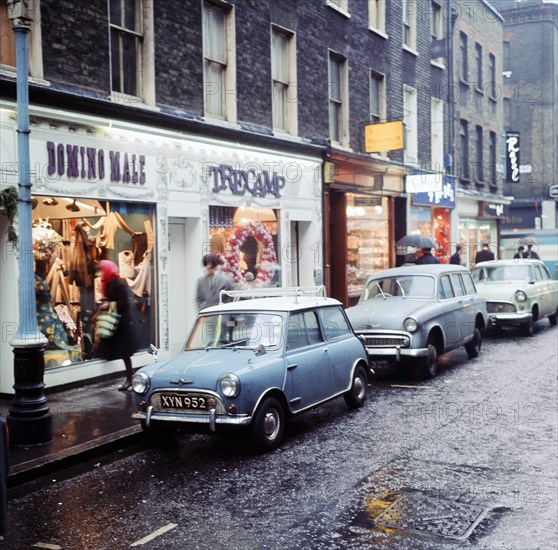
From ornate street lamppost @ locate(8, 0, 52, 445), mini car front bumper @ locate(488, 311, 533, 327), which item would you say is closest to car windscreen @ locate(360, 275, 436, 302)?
mini car front bumper @ locate(488, 311, 533, 327)

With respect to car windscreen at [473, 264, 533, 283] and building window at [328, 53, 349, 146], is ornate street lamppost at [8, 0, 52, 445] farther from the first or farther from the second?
building window at [328, 53, 349, 146]

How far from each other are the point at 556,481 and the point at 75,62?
29.6 feet

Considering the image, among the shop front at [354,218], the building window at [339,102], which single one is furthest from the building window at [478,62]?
the building window at [339,102]

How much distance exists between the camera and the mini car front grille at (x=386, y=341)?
11.3m

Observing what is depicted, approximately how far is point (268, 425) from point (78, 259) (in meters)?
5.11

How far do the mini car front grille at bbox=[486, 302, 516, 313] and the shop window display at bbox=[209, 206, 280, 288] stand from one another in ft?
16.1

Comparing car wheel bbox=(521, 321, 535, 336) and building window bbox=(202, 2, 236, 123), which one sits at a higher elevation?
building window bbox=(202, 2, 236, 123)

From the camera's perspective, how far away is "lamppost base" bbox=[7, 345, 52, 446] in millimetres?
7766

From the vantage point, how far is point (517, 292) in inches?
648

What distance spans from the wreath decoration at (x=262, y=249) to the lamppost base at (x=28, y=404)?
24.5 ft

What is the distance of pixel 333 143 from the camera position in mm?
19547

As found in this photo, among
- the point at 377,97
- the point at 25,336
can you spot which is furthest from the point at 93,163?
the point at 377,97

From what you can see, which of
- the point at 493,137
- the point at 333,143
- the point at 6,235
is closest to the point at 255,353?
the point at 6,235

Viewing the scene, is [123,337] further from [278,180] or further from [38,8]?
[278,180]
